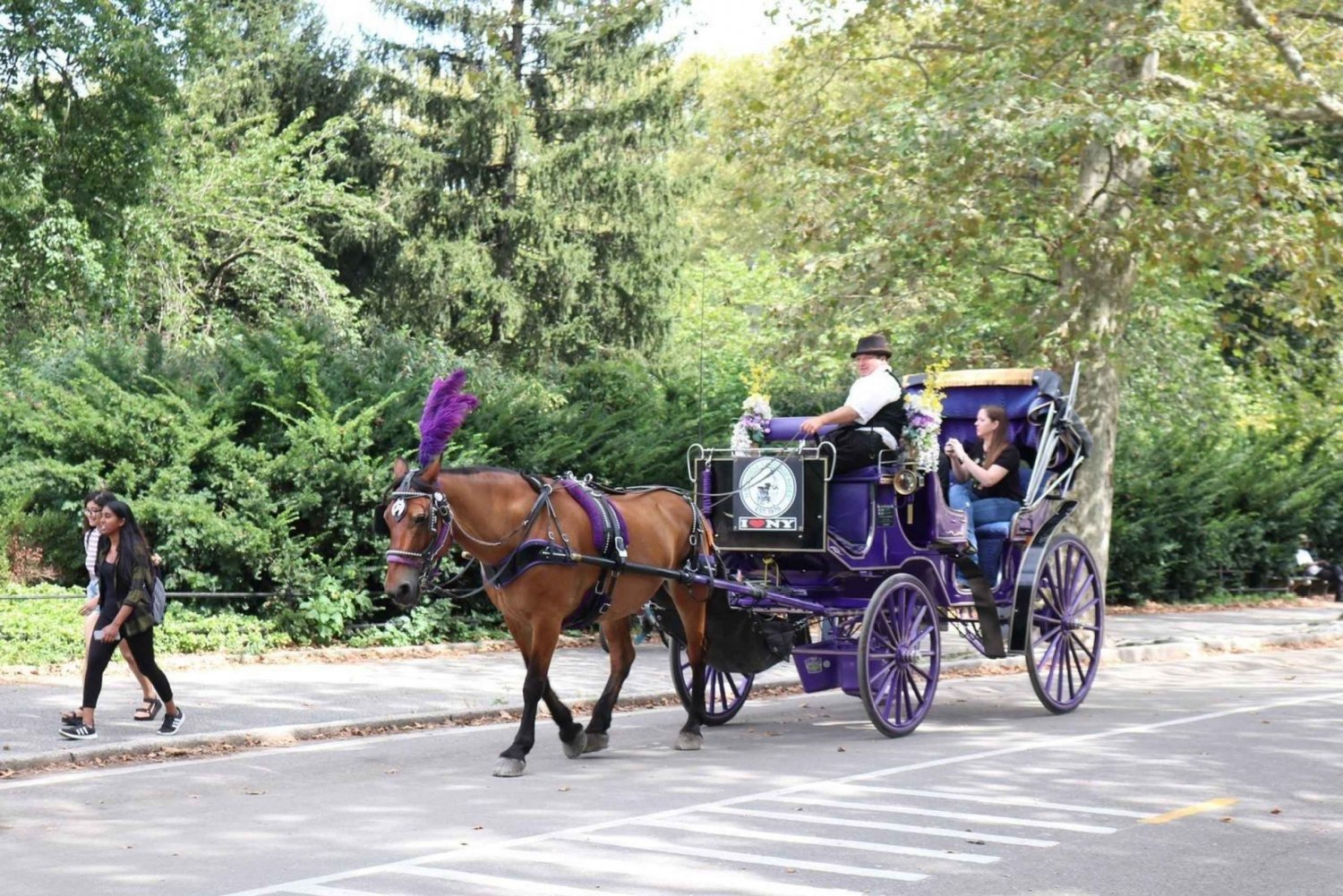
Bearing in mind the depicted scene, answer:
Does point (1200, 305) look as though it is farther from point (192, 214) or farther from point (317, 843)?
point (317, 843)

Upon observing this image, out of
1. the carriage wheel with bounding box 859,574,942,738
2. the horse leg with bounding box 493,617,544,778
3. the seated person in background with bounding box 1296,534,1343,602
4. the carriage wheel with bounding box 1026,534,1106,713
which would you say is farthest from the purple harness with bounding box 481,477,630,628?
the seated person in background with bounding box 1296,534,1343,602

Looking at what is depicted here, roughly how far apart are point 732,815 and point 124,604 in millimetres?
4940

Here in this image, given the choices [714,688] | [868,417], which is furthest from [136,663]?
[868,417]

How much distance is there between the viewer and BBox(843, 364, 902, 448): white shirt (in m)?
12.0

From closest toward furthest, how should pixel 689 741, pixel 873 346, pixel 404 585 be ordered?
pixel 404 585
pixel 689 741
pixel 873 346

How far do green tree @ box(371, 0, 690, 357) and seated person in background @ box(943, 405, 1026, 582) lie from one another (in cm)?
2452

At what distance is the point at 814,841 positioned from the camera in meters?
8.05

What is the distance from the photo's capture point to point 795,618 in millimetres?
12336

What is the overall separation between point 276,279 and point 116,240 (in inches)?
481

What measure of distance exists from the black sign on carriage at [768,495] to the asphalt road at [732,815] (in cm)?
154

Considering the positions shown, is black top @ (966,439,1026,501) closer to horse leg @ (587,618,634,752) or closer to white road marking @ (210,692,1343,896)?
white road marking @ (210,692,1343,896)

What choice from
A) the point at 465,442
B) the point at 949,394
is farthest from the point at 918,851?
the point at 465,442

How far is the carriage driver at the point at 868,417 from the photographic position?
12031 millimetres

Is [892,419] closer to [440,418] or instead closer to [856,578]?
[856,578]
